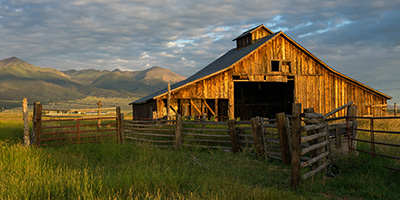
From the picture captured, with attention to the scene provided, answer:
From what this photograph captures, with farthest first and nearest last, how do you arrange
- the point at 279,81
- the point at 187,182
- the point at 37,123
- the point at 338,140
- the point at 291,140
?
the point at 279,81
the point at 37,123
the point at 338,140
the point at 291,140
the point at 187,182

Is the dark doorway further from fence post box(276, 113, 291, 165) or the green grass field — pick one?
fence post box(276, 113, 291, 165)

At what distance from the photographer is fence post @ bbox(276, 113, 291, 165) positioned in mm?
8719

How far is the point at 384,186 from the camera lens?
23.3 ft

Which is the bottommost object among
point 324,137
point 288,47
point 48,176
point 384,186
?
point 384,186

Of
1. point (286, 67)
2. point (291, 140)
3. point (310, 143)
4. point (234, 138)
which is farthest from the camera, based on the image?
point (286, 67)

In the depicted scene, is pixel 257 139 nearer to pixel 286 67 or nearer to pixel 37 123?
pixel 37 123

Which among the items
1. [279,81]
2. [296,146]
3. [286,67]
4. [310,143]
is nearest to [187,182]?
[296,146]

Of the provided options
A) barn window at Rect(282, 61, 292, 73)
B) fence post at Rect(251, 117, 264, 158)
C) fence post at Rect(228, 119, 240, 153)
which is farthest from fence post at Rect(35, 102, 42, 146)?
barn window at Rect(282, 61, 292, 73)

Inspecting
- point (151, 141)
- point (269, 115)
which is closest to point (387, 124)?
point (269, 115)

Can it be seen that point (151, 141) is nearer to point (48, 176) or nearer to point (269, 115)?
point (48, 176)

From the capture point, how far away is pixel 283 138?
9.07 metres

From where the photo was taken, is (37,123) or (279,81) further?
(279,81)

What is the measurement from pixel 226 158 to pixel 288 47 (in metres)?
15.9

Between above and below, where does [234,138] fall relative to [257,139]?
below
